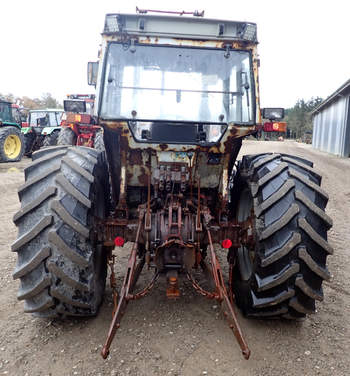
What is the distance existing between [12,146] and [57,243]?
558 inches

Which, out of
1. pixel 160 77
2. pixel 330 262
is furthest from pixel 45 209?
pixel 330 262

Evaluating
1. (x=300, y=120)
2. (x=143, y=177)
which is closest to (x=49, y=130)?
(x=143, y=177)

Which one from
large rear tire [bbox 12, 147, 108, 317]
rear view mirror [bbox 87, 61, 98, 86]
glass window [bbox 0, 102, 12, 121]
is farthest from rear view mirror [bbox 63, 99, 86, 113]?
glass window [bbox 0, 102, 12, 121]

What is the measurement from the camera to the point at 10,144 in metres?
15.1

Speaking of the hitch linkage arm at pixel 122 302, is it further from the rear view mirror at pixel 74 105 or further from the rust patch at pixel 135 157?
the rear view mirror at pixel 74 105

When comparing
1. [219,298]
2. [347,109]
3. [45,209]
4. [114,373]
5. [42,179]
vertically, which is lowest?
[114,373]

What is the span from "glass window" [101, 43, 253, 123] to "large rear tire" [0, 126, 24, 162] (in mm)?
12342

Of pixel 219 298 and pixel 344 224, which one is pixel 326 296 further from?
pixel 344 224

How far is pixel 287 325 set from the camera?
3133 millimetres

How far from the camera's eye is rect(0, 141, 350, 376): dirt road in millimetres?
2564

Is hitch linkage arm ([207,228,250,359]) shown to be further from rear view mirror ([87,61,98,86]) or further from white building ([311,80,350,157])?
white building ([311,80,350,157])

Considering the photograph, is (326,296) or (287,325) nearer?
(287,325)

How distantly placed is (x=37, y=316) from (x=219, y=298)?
60.6 inches

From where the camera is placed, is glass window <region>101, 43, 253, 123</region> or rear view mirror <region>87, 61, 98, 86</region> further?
rear view mirror <region>87, 61, 98, 86</region>
